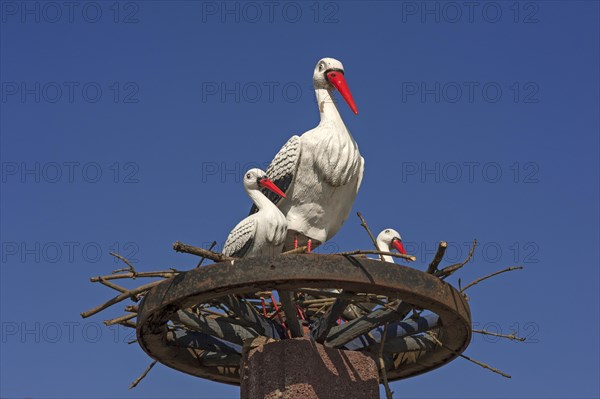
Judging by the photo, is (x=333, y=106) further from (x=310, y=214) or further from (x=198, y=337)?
(x=198, y=337)

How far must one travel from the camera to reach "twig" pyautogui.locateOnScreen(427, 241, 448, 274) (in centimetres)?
625

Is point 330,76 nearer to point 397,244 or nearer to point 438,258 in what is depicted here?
point 397,244

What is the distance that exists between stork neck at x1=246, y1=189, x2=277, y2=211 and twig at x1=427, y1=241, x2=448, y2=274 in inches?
105

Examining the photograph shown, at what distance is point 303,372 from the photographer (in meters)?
6.81

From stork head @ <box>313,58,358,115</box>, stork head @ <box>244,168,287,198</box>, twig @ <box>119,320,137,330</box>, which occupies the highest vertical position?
stork head @ <box>313,58,358,115</box>

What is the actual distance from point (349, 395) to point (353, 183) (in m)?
2.74

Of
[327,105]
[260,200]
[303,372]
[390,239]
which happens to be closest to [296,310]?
[303,372]

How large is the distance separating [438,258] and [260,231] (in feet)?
8.65

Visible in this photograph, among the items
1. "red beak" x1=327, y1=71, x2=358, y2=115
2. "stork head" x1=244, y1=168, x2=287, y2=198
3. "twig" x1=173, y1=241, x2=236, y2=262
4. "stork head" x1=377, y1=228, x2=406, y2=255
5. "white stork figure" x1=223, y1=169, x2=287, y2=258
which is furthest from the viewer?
"stork head" x1=377, y1=228, x2=406, y2=255

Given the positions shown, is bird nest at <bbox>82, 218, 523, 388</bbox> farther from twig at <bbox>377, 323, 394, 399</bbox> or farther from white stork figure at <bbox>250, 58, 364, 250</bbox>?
white stork figure at <bbox>250, 58, 364, 250</bbox>

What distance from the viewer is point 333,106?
9.34 meters

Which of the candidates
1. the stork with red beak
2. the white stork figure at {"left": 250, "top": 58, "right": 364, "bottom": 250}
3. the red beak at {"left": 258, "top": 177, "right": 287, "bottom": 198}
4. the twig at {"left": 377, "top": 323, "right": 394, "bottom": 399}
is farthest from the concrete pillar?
the stork with red beak

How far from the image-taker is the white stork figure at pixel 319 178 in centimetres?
897

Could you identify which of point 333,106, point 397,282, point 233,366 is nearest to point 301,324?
point 233,366
